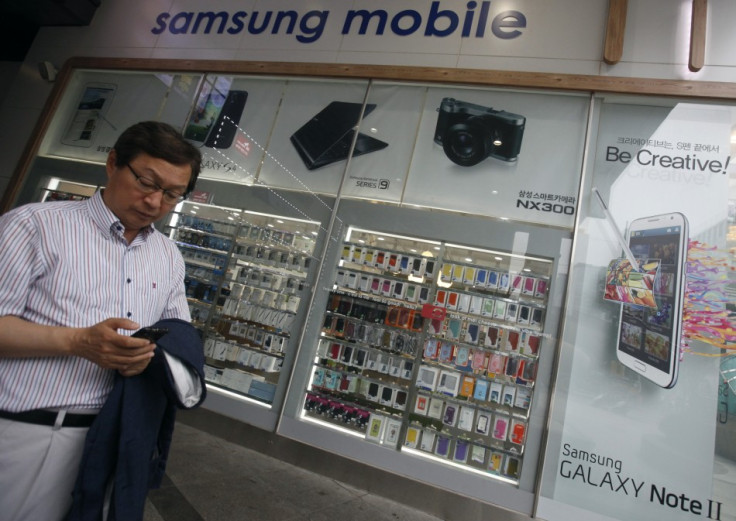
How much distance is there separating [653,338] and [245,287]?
3752mm

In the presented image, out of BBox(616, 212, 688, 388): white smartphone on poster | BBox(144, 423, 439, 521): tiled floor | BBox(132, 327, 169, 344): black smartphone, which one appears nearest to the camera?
BBox(132, 327, 169, 344): black smartphone

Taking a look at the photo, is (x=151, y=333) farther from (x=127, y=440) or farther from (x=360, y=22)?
(x=360, y=22)

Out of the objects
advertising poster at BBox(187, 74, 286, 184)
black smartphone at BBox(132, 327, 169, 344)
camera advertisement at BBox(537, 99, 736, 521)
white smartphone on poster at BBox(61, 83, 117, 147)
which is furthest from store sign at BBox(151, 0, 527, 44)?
black smartphone at BBox(132, 327, 169, 344)

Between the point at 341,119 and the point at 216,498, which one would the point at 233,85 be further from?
the point at 216,498

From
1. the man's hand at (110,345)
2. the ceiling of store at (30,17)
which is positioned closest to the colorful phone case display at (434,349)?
the man's hand at (110,345)

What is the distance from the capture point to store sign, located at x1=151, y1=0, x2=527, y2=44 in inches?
161

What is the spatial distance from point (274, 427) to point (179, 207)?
2815 millimetres

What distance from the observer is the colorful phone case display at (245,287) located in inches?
157

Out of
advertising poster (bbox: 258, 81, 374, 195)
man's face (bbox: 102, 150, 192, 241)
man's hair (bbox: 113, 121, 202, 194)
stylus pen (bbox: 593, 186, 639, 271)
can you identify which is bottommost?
man's face (bbox: 102, 150, 192, 241)

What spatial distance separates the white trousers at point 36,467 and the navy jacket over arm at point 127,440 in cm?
7

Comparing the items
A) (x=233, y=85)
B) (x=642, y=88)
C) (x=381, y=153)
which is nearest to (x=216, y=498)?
(x=381, y=153)

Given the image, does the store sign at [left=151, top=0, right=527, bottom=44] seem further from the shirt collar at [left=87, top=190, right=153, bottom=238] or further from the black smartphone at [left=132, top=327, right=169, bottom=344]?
the black smartphone at [left=132, top=327, right=169, bottom=344]

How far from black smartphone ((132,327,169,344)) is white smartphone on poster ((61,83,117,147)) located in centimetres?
545

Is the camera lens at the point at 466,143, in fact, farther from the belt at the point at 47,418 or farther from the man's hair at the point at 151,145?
the belt at the point at 47,418
